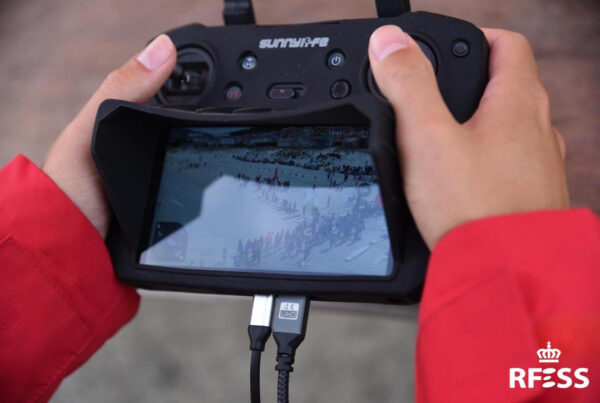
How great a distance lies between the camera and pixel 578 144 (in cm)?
66

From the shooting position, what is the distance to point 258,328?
58 centimetres

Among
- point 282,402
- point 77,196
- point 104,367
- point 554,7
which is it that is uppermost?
point 554,7

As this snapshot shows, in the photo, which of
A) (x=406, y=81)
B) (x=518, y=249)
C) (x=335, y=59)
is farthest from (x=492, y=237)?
(x=335, y=59)

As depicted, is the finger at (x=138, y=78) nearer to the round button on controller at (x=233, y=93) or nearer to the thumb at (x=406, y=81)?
the round button on controller at (x=233, y=93)

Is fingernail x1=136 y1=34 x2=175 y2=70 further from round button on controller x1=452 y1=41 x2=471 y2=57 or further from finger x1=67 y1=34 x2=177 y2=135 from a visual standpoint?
round button on controller x1=452 y1=41 x2=471 y2=57

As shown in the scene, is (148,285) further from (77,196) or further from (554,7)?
(554,7)

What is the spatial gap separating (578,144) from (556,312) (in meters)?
0.28

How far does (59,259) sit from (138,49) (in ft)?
1.22

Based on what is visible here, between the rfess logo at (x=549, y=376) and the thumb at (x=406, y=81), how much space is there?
0.17 metres

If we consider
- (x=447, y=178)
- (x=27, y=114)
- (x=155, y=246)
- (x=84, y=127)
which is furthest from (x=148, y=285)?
(x=27, y=114)

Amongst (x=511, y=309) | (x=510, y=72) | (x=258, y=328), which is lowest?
(x=258, y=328)

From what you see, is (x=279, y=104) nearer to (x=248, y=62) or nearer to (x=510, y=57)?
(x=248, y=62)

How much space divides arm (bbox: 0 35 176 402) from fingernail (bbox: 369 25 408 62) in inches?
8.1

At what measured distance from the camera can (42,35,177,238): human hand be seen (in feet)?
2.03
